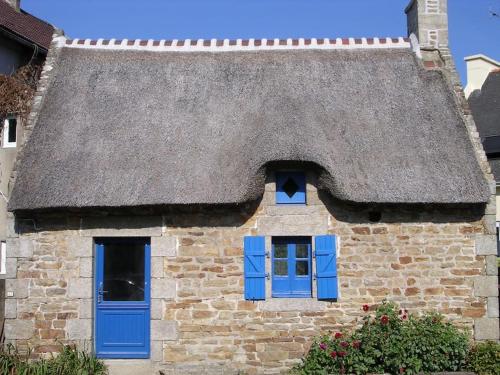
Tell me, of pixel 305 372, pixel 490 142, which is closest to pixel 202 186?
pixel 305 372

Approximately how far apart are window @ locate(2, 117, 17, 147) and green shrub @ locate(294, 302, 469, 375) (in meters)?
6.81

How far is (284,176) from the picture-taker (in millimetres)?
8555

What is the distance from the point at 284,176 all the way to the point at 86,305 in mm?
3414

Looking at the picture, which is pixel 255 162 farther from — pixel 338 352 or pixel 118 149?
pixel 338 352

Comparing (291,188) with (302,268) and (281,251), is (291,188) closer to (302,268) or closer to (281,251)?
(281,251)

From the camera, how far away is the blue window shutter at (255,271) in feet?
27.1

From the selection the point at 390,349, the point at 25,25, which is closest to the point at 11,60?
the point at 25,25

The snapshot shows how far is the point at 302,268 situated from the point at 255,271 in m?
0.74

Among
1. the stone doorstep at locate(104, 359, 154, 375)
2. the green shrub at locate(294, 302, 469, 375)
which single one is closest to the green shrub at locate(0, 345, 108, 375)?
the stone doorstep at locate(104, 359, 154, 375)

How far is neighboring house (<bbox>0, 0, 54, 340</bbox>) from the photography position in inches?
426

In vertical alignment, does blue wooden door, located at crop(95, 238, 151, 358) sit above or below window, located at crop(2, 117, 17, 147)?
below

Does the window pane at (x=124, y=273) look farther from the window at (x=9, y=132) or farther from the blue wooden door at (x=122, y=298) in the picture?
the window at (x=9, y=132)

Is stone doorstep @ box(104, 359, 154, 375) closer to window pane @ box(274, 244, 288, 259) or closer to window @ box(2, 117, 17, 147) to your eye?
window pane @ box(274, 244, 288, 259)

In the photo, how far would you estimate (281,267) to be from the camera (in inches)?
336
